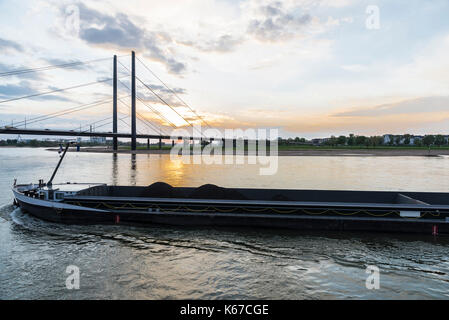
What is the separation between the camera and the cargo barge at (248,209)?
1195cm

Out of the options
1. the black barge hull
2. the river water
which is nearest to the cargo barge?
the black barge hull

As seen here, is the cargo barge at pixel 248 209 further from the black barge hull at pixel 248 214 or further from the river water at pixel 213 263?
the river water at pixel 213 263

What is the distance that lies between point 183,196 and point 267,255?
675 cm

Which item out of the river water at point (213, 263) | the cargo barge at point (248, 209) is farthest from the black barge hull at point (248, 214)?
the river water at point (213, 263)

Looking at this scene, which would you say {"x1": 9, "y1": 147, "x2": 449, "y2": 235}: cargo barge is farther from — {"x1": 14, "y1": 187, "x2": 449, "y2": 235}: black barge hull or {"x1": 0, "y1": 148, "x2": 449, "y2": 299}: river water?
{"x1": 0, "y1": 148, "x2": 449, "y2": 299}: river water

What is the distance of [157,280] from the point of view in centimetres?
816

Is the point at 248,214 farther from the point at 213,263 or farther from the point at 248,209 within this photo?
the point at 213,263

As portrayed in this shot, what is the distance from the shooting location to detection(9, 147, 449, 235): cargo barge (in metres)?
11.9

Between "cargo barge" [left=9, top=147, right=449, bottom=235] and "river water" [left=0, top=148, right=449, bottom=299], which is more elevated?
"cargo barge" [left=9, top=147, right=449, bottom=235]

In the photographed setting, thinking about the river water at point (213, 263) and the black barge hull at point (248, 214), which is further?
the black barge hull at point (248, 214)

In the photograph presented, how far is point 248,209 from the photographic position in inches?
505

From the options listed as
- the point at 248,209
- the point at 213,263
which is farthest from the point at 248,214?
the point at 213,263

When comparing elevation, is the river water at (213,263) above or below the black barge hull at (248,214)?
below
